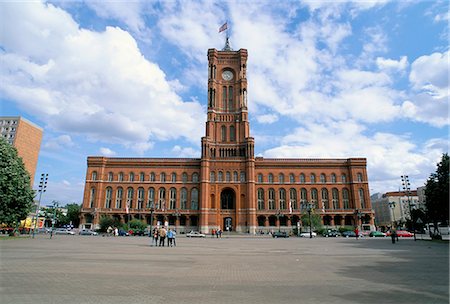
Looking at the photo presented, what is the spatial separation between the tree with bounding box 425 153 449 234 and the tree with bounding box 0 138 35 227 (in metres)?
46.3

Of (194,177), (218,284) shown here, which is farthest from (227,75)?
(218,284)

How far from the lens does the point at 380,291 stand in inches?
320

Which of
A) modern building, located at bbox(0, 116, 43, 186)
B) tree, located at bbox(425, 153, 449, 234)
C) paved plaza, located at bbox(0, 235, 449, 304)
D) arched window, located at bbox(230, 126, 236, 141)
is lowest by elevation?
paved plaza, located at bbox(0, 235, 449, 304)

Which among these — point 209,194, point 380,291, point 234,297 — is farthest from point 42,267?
point 209,194

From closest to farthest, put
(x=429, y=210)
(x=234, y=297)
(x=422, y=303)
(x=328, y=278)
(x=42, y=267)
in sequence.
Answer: (x=422, y=303), (x=234, y=297), (x=328, y=278), (x=42, y=267), (x=429, y=210)

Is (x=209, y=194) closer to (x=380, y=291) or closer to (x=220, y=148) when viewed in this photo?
(x=220, y=148)

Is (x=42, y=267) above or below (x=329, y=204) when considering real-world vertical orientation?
below

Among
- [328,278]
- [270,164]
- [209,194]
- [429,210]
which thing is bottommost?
[328,278]

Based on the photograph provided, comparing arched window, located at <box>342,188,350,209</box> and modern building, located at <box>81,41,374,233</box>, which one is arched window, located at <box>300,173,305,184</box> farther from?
arched window, located at <box>342,188,350,209</box>

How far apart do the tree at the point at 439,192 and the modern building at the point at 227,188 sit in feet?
112

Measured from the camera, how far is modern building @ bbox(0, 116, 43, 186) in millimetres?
98400

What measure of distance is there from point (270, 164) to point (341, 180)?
18.1 meters

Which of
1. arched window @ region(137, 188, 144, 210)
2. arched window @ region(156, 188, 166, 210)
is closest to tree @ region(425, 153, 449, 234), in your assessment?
arched window @ region(156, 188, 166, 210)

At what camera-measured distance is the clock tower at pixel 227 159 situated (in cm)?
6588
